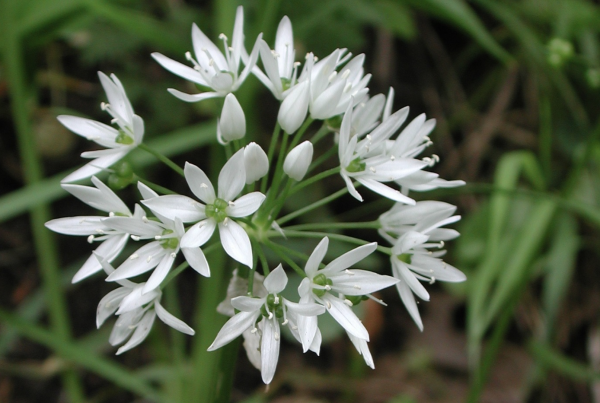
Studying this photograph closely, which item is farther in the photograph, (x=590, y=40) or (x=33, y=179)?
(x=590, y=40)

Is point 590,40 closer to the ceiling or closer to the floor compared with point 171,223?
closer to the ceiling

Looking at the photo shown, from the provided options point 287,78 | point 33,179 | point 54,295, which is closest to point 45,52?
point 33,179

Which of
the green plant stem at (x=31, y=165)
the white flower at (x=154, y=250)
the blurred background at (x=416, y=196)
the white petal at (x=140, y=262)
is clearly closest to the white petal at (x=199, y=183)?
the white flower at (x=154, y=250)

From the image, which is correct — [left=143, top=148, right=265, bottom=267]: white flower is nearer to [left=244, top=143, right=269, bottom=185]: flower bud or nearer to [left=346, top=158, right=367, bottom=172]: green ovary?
[left=244, top=143, right=269, bottom=185]: flower bud

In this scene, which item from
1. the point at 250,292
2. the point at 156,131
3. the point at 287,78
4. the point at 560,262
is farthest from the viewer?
the point at 156,131

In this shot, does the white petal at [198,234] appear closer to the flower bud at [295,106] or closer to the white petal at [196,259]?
the white petal at [196,259]

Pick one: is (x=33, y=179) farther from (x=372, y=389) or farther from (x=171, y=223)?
(x=372, y=389)
